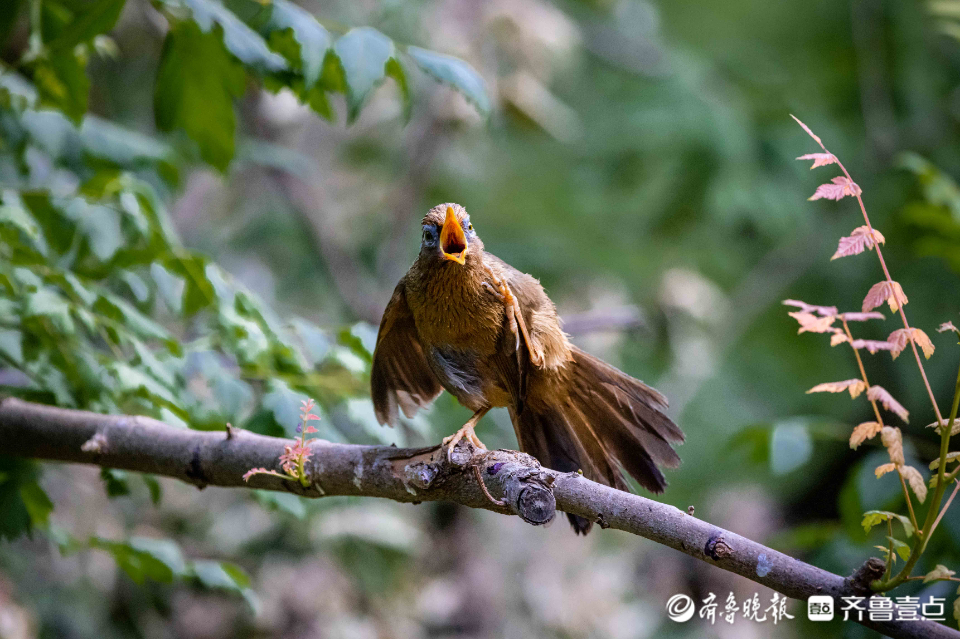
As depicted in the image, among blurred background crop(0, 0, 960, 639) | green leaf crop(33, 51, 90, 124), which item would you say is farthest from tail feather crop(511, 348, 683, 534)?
green leaf crop(33, 51, 90, 124)

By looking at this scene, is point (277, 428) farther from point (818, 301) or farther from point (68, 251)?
point (818, 301)

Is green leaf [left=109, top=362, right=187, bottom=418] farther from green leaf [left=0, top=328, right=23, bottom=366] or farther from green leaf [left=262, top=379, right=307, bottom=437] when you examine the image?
green leaf [left=0, top=328, right=23, bottom=366]

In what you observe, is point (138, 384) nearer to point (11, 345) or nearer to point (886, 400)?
point (11, 345)

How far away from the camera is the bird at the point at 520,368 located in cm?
204

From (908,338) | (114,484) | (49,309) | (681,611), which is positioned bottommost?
(114,484)

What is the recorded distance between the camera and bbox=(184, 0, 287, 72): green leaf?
208cm

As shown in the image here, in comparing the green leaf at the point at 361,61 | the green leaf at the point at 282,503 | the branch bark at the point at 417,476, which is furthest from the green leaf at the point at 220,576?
the green leaf at the point at 361,61

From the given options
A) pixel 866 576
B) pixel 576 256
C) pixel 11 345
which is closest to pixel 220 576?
pixel 11 345

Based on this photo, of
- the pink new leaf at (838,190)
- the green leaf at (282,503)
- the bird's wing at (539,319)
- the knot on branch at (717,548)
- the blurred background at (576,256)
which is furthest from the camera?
the blurred background at (576,256)

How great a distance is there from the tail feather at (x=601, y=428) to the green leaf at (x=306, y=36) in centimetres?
102

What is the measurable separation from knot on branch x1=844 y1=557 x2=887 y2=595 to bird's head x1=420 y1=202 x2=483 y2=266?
109cm

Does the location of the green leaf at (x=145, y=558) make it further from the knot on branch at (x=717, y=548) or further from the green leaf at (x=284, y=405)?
the knot on branch at (x=717, y=548)

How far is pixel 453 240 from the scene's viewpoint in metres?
1.99

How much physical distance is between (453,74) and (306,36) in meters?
0.40
